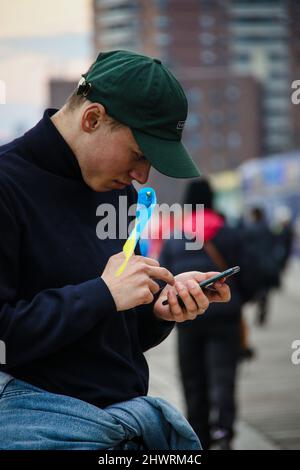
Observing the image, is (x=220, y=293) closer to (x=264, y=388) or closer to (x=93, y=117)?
Answer: (x=93, y=117)

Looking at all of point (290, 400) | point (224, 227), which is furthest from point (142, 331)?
point (290, 400)

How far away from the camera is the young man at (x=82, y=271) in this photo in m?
1.94

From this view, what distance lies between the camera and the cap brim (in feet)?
6.49

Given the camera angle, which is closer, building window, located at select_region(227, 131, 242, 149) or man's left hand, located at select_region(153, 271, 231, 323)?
man's left hand, located at select_region(153, 271, 231, 323)

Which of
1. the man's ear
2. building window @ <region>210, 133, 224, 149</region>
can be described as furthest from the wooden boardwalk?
building window @ <region>210, 133, 224, 149</region>

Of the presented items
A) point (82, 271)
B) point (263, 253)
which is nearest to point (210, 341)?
point (82, 271)

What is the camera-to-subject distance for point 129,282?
1966 millimetres

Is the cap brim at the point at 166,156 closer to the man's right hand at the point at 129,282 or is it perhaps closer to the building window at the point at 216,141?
the man's right hand at the point at 129,282

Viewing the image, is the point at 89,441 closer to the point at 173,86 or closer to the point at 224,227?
the point at 173,86

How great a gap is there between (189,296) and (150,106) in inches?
17.1

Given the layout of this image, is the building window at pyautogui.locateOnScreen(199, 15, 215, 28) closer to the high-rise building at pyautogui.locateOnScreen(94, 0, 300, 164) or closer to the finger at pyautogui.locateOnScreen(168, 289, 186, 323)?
the high-rise building at pyautogui.locateOnScreen(94, 0, 300, 164)

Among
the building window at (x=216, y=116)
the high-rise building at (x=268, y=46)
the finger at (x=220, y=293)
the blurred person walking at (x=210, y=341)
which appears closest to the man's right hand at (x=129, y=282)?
the finger at (x=220, y=293)

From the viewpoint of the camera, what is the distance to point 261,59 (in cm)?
14900

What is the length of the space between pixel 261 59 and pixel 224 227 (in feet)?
480
